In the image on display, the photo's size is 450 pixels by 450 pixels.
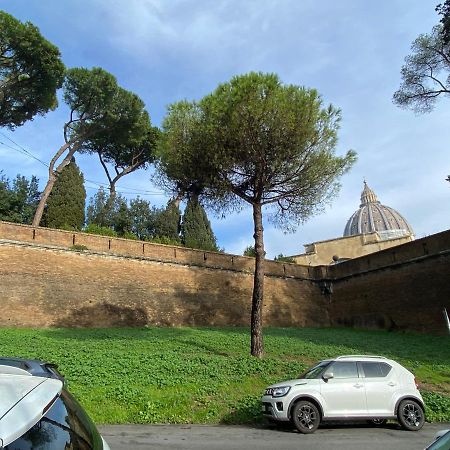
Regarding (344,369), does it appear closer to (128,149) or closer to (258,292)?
(258,292)

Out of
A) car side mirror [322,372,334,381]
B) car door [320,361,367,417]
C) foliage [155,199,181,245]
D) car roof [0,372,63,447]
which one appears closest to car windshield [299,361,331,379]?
car side mirror [322,372,334,381]

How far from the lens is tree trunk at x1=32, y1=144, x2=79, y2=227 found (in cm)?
2759

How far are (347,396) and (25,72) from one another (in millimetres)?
24712

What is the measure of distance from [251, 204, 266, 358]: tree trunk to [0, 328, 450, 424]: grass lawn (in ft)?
→ 1.68

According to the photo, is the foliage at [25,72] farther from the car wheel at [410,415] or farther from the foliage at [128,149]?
the car wheel at [410,415]

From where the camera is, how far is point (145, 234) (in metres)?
33.4

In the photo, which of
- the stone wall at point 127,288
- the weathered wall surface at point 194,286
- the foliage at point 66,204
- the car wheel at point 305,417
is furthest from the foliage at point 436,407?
the foliage at point 66,204

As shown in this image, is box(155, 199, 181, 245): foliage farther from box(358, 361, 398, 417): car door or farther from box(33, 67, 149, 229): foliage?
box(358, 361, 398, 417): car door

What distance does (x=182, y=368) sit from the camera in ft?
36.3

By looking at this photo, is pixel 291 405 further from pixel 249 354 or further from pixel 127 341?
pixel 127 341

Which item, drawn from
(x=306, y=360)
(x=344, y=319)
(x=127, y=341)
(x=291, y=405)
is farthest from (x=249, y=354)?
(x=344, y=319)

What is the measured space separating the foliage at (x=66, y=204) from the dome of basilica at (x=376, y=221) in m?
52.0

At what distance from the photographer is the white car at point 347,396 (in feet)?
26.9

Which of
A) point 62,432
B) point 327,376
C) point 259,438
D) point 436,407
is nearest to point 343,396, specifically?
point 327,376
